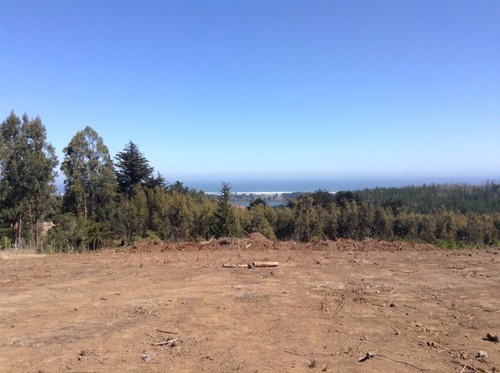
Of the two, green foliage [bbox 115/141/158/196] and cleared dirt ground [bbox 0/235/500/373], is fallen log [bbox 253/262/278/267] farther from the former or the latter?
green foliage [bbox 115/141/158/196]

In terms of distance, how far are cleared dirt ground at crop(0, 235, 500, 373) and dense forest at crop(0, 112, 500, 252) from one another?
5283mm

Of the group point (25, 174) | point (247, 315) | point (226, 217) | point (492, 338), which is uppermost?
point (25, 174)

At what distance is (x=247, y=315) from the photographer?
495cm

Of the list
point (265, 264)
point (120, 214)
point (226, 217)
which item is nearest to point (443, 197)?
point (226, 217)

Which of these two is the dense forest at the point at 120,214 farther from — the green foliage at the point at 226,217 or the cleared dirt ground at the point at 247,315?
the cleared dirt ground at the point at 247,315

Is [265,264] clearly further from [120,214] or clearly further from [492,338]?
[120,214]


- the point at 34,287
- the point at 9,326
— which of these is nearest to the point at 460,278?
the point at 9,326

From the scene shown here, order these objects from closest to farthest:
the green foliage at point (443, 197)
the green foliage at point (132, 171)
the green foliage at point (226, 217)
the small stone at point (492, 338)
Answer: the small stone at point (492, 338) < the green foliage at point (226, 217) < the green foliage at point (132, 171) < the green foliage at point (443, 197)

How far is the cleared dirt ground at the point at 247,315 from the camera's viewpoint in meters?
3.66

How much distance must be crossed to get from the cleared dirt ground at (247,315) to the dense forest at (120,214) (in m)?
5.28

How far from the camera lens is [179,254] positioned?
985 cm

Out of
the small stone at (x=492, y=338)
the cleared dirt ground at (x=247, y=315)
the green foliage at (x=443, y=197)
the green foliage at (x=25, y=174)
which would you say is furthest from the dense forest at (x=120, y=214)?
the green foliage at (x=443, y=197)

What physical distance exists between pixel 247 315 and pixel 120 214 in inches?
679

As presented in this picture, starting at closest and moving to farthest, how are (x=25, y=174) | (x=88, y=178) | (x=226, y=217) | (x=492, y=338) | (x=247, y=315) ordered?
(x=492, y=338), (x=247, y=315), (x=25, y=174), (x=226, y=217), (x=88, y=178)
